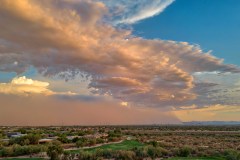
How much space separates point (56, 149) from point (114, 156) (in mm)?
6291

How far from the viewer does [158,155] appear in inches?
1316

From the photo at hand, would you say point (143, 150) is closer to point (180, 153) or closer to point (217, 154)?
point (180, 153)

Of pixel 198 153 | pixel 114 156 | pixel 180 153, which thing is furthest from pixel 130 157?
pixel 198 153

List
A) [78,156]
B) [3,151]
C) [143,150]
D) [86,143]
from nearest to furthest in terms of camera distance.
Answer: [78,156]
[3,151]
[143,150]
[86,143]

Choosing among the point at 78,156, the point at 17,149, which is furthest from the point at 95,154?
the point at 17,149

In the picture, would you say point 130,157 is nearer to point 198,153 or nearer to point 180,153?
point 180,153

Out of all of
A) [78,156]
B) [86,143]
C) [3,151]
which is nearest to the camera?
[78,156]

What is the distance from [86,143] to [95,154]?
12029mm

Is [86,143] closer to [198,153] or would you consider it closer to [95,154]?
[95,154]

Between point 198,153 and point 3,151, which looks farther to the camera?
point 198,153

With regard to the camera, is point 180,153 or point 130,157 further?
point 180,153

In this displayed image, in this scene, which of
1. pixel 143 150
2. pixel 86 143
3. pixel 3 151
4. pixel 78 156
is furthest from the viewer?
pixel 86 143

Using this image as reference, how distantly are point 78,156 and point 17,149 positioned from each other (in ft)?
26.0

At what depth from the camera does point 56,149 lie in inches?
1169
